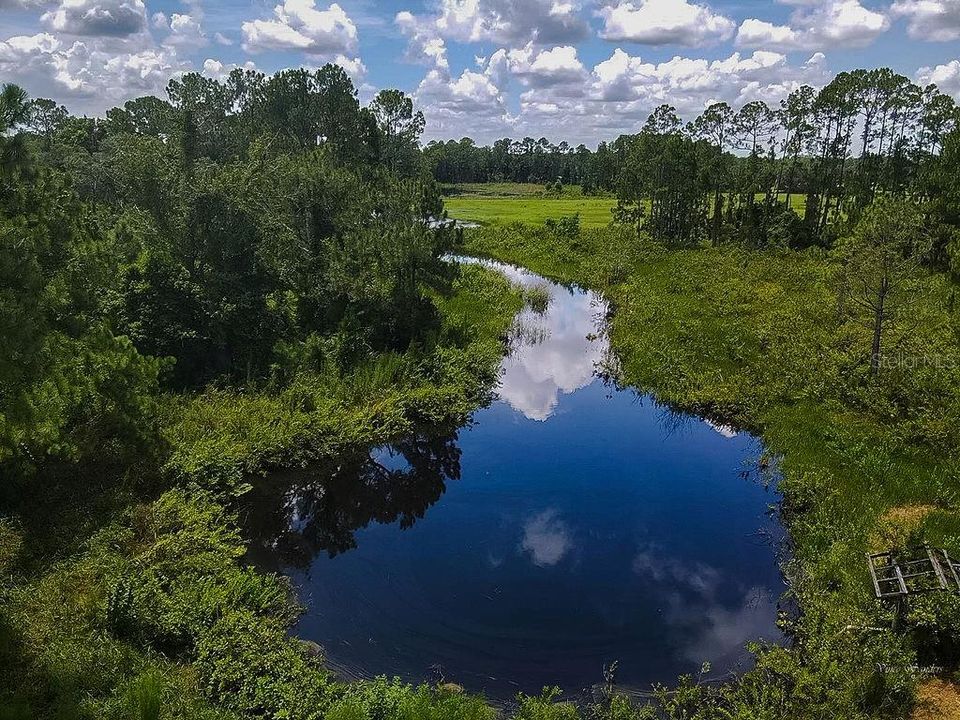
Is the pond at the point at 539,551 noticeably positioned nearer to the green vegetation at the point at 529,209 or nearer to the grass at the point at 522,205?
the green vegetation at the point at 529,209

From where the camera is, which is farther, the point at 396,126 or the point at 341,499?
the point at 396,126

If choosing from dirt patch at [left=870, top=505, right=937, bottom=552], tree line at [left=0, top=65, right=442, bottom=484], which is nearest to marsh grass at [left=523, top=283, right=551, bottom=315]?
tree line at [left=0, top=65, right=442, bottom=484]

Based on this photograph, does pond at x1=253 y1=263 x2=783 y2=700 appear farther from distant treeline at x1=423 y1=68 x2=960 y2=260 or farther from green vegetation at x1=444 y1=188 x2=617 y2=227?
green vegetation at x1=444 y1=188 x2=617 y2=227

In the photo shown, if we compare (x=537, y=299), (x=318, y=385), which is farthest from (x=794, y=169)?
(x=318, y=385)

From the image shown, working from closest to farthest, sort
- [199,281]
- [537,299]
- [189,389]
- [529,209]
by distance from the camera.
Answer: [189,389] → [199,281] → [537,299] → [529,209]

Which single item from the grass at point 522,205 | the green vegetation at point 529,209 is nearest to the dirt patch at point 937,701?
the green vegetation at point 529,209

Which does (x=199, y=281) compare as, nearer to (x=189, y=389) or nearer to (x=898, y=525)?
(x=189, y=389)

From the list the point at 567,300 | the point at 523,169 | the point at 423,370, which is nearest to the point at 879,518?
the point at 423,370

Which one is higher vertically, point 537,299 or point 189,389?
point 537,299
